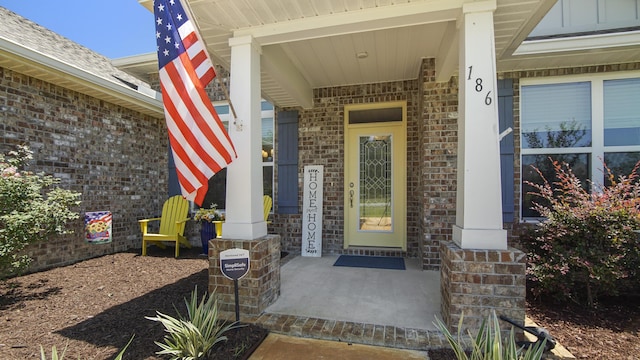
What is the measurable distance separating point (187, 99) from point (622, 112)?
16.9 feet

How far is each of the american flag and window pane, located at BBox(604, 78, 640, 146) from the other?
479 centimetres

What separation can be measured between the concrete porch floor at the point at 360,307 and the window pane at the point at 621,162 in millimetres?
2697

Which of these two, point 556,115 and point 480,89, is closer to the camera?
point 480,89

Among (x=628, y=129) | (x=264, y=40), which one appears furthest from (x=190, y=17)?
(x=628, y=129)

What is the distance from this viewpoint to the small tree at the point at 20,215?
2973mm

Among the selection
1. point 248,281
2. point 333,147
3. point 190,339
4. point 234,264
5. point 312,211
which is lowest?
point 190,339

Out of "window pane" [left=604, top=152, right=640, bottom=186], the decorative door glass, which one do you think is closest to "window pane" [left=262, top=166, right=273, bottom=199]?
the decorative door glass

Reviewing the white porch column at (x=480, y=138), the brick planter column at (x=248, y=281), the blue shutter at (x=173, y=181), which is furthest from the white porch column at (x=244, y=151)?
the blue shutter at (x=173, y=181)

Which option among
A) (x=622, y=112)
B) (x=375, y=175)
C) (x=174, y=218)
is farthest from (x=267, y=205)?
(x=622, y=112)

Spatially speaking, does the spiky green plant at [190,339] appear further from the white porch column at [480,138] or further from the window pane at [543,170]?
the window pane at [543,170]

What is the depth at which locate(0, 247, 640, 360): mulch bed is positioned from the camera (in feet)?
6.70

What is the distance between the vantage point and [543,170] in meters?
3.95

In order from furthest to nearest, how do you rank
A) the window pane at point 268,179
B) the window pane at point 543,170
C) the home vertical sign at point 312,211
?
1. the window pane at point 268,179
2. the home vertical sign at point 312,211
3. the window pane at point 543,170

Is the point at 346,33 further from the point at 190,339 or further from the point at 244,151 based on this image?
the point at 190,339
